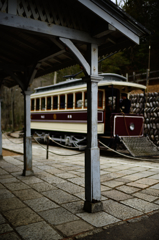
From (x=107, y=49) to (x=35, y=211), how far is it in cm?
326

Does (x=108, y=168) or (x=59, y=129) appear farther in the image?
(x=59, y=129)

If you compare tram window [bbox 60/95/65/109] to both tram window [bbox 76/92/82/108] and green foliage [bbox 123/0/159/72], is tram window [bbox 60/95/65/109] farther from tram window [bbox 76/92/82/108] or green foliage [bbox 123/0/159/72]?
green foliage [bbox 123/0/159/72]

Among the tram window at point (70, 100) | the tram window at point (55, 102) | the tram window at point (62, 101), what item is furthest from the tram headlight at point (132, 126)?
the tram window at point (55, 102)

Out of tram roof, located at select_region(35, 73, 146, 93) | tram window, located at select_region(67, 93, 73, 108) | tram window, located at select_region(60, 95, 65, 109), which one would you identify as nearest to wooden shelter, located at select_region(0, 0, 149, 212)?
tram roof, located at select_region(35, 73, 146, 93)

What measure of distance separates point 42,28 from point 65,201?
288 cm

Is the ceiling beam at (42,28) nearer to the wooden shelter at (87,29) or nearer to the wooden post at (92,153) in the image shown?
the wooden shelter at (87,29)

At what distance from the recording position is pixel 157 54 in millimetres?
21281

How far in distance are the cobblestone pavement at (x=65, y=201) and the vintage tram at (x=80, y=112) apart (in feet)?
10.7

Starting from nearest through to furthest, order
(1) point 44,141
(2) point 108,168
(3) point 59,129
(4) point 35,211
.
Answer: (4) point 35,211
(2) point 108,168
(3) point 59,129
(1) point 44,141

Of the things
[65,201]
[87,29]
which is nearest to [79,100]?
[87,29]

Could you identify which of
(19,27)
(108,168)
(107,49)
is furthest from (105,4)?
(108,168)

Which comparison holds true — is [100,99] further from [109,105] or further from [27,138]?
[27,138]

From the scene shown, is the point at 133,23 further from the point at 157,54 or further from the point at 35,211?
the point at 157,54

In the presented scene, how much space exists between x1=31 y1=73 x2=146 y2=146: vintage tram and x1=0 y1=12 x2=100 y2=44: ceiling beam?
211 inches
